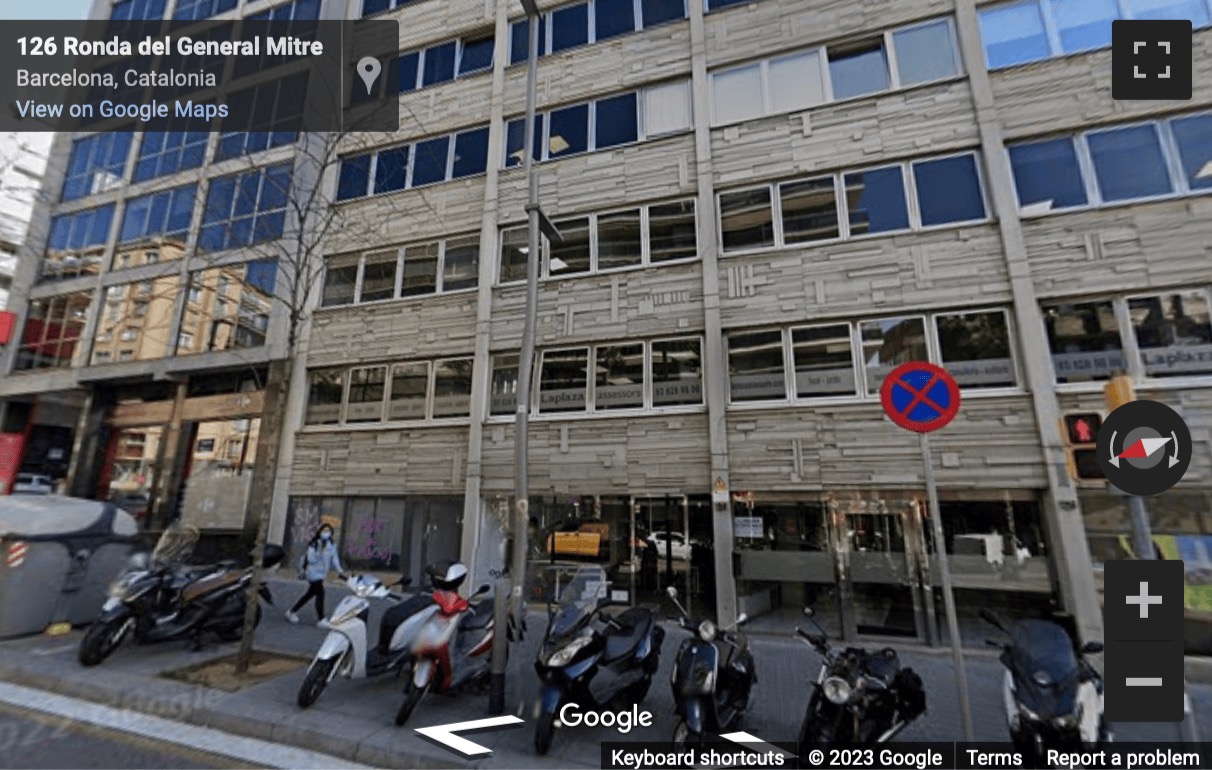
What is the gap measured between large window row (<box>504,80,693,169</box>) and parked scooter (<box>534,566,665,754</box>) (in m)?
10.00

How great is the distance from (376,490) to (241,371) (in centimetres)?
619

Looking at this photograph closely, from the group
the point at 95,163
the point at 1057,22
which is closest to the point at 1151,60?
the point at 1057,22

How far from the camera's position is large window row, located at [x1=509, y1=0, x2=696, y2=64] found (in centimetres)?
1229

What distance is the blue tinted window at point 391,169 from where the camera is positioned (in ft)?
45.6

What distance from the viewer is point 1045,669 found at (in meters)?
3.85

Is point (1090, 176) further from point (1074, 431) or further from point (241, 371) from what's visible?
point (241, 371)

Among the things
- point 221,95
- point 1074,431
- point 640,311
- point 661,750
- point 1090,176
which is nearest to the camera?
point 1074,431

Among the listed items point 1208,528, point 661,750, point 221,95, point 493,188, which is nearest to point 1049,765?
point 661,750

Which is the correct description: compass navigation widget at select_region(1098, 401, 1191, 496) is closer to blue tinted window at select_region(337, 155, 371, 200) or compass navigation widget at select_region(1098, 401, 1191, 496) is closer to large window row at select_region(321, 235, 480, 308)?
large window row at select_region(321, 235, 480, 308)

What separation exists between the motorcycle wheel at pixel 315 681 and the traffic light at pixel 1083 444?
662 cm

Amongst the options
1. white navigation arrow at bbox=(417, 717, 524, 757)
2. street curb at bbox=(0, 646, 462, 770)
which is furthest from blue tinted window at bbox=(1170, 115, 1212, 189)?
street curb at bbox=(0, 646, 462, 770)

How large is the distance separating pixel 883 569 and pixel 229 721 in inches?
339

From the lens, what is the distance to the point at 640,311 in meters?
10.8

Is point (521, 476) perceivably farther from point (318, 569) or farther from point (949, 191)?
point (949, 191)
